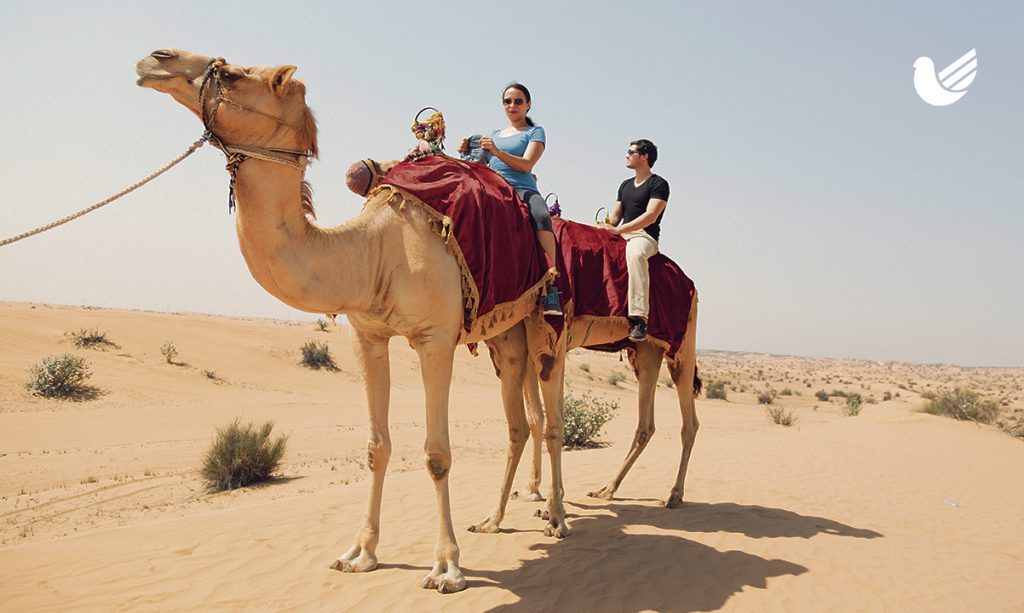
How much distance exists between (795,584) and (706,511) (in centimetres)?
245

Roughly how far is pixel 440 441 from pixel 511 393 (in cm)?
168

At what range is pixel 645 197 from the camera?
7.23 meters

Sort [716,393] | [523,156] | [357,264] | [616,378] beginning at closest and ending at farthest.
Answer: [357,264]
[523,156]
[716,393]
[616,378]

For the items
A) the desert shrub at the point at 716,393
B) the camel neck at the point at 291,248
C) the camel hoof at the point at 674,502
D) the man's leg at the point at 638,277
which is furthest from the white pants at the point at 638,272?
the desert shrub at the point at 716,393

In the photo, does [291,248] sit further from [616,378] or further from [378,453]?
[616,378]

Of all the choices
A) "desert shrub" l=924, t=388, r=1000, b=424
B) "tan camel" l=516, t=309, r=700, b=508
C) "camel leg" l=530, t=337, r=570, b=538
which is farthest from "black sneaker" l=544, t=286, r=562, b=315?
"desert shrub" l=924, t=388, r=1000, b=424

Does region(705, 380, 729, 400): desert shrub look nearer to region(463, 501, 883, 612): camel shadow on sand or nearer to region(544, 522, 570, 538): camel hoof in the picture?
region(463, 501, 883, 612): camel shadow on sand

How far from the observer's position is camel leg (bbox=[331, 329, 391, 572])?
199 inches

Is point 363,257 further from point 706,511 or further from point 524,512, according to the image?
point 706,511

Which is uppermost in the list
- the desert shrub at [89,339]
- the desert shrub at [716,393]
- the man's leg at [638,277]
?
the man's leg at [638,277]

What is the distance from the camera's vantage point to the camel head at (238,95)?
3584mm

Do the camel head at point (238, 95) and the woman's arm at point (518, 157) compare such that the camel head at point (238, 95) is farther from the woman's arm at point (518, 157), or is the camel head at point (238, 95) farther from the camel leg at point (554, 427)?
the camel leg at point (554, 427)

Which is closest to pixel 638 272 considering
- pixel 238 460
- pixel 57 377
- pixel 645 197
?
pixel 645 197

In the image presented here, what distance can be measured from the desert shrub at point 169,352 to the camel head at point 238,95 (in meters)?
19.9
